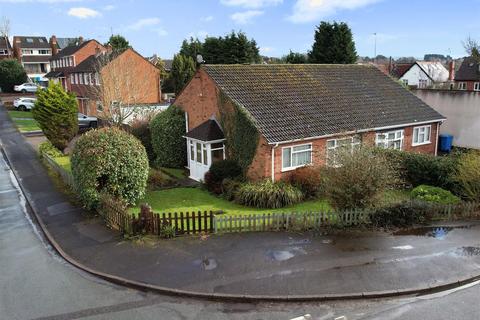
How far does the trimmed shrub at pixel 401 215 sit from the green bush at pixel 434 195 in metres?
1.81

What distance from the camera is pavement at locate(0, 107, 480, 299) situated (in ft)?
35.2

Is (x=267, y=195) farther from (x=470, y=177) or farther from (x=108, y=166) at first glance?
(x=470, y=177)

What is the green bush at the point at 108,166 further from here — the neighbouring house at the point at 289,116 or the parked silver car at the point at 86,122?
the parked silver car at the point at 86,122

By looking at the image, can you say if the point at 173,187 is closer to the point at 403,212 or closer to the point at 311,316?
the point at 403,212

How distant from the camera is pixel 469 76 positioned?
5797cm

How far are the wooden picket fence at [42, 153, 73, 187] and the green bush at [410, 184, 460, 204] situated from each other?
16248mm

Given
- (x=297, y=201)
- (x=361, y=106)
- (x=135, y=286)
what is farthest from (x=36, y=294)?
(x=361, y=106)

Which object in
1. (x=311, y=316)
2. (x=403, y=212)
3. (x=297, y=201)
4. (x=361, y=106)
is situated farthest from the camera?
(x=361, y=106)

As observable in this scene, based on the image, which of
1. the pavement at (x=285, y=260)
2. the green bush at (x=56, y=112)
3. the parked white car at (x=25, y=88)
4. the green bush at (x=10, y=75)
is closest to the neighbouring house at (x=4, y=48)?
the green bush at (x=10, y=75)

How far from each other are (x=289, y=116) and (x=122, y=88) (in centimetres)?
2042

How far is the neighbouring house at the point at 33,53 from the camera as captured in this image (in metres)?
86.6

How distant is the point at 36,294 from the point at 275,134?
11892 millimetres

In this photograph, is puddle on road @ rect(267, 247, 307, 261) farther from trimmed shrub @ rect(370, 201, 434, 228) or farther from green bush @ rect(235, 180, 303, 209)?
green bush @ rect(235, 180, 303, 209)

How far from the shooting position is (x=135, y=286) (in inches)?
431
